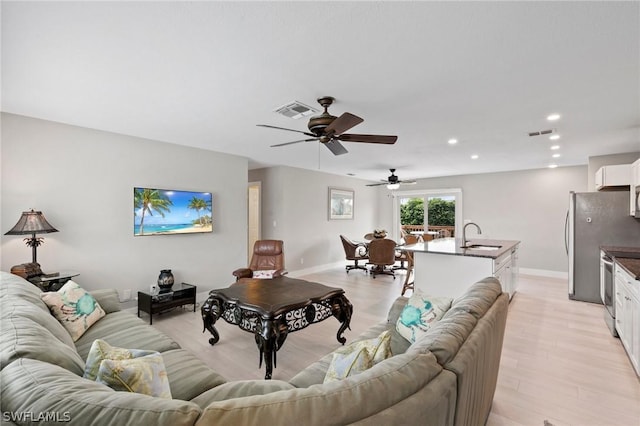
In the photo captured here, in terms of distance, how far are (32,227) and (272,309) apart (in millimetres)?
2545

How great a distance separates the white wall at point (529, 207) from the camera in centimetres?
→ 636

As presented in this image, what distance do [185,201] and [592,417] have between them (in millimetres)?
4859

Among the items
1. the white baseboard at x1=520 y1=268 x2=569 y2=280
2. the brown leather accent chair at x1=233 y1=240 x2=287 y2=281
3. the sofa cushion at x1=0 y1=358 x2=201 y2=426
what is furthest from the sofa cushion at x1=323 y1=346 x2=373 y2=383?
the white baseboard at x1=520 y1=268 x2=569 y2=280

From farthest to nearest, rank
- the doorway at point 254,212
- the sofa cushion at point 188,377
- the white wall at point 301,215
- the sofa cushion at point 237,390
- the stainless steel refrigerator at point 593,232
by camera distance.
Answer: the doorway at point 254,212
the white wall at point 301,215
the stainless steel refrigerator at point 593,232
the sofa cushion at point 188,377
the sofa cushion at point 237,390

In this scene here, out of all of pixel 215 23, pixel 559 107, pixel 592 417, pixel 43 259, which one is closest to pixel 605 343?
pixel 592 417

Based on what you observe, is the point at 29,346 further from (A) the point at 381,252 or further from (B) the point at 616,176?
(B) the point at 616,176

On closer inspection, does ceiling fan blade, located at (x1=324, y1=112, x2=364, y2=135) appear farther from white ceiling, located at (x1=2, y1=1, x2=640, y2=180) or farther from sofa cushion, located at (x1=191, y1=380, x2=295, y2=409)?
sofa cushion, located at (x1=191, y1=380, x2=295, y2=409)

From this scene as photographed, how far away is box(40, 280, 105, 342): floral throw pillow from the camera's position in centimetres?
222

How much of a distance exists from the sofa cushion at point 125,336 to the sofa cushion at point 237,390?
73 cm

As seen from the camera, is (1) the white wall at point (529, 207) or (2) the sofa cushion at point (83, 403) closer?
(2) the sofa cushion at point (83, 403)

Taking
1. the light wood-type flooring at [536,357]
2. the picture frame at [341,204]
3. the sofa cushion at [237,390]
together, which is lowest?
the light wood-type flooring at [536,357]

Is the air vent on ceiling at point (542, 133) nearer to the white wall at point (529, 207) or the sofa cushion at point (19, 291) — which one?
the white wall at point (529, 207)

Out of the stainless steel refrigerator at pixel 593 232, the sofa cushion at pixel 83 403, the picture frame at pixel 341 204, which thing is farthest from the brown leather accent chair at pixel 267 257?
the stainless steel refrigerator at pixel 593 232

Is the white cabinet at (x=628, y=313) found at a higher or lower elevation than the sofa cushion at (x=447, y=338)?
lower
